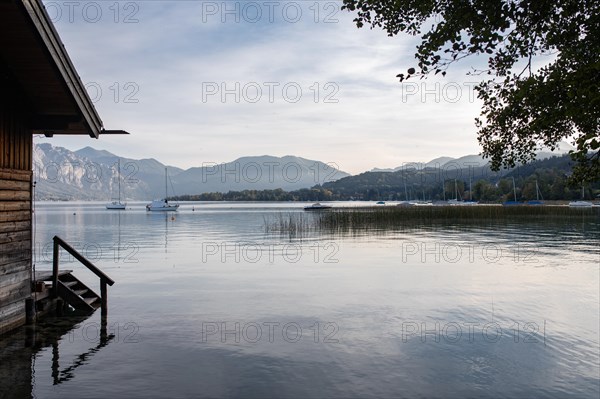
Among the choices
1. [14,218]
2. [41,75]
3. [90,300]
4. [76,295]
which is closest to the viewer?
[41,75]

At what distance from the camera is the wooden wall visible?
15305 millimetres

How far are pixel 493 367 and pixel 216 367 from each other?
7.71m

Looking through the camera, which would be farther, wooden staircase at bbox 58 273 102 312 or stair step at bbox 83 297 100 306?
stair step at bbox 83 297 100 306

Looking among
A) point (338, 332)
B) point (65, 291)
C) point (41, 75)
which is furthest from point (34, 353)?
point (338, 332)

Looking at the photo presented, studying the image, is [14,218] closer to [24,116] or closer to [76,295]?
[24,116]

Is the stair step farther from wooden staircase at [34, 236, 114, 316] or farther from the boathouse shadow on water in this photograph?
the boathouse shadow on water

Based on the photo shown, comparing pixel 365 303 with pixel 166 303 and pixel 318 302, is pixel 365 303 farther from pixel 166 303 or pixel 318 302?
pixel 166 303

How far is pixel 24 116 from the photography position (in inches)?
658

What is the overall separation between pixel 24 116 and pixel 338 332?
43.3 ft

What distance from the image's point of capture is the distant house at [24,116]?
13562 millimetres

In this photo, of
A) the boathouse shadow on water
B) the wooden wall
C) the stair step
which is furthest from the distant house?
the stair step

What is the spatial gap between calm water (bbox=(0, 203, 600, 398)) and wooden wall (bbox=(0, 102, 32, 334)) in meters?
1.98

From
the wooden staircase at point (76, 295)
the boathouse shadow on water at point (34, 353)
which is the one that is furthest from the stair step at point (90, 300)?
the boathouse shadow on water at point (34, 353)

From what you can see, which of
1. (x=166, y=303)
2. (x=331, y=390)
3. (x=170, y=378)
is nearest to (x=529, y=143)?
(x=331, y=390)
